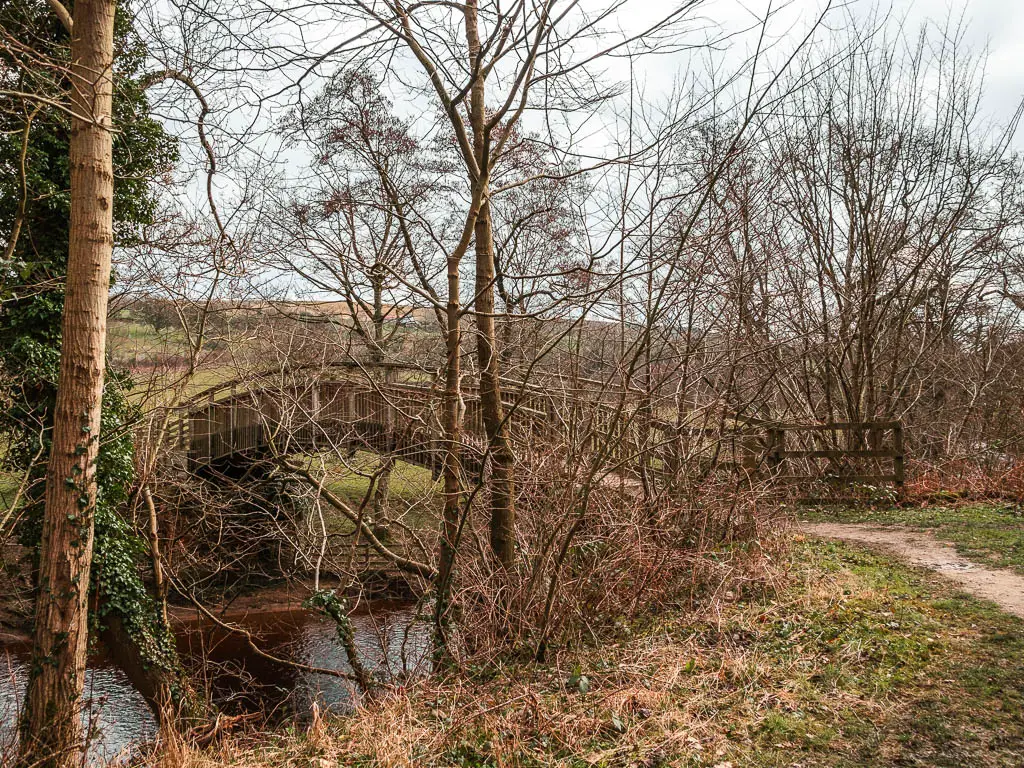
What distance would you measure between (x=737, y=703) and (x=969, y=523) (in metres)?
7.17

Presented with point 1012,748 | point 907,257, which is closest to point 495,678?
point 1012,748

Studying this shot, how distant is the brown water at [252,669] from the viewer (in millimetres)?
11039

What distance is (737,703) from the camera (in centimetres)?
452

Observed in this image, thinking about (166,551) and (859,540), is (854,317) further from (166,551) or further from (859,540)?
(166,551)

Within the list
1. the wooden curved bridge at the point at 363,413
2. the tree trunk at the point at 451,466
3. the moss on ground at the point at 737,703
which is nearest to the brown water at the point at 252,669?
the wooden curved bridge at the point at 363,413

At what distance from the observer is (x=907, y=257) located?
14.7 metres

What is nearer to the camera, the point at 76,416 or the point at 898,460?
the point at 76,416


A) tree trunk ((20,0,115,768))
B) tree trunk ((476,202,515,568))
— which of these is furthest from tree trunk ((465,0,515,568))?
tree trunk ((20,0,115,768))

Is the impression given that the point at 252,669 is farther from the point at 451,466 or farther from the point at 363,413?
the point at 451,466

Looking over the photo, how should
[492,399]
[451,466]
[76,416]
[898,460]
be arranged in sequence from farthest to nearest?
[898,460], [492,399], [76,416], [451,466]

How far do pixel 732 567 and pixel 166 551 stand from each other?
9589 mm

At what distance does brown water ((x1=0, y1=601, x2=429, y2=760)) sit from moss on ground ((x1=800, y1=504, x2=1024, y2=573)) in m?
6.82

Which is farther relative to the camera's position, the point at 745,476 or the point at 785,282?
the point at 785,282

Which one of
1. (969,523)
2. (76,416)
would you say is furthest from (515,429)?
(969,523)
